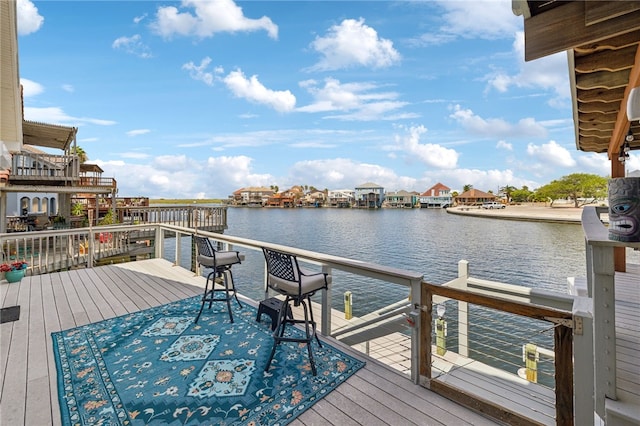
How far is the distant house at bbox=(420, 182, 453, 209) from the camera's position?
76.8 metres

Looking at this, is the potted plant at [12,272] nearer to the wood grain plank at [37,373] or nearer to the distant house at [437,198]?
the wood grain plank at [37,373]

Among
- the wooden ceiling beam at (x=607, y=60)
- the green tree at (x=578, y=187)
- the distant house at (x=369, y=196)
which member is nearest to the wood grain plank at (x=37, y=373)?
the wooden ceiling beam at (x=607, y=60)

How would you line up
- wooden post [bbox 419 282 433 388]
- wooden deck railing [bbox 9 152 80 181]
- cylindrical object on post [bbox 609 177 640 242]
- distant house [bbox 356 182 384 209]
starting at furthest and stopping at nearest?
1. distant house [bbox 356 182 384 209]
2. wooden deck railing [bbox 9 152 80 181]
3. wooden post [bbox 419 282 433 388]
4. cylindrical object on post [bbox 609 177 640 242]

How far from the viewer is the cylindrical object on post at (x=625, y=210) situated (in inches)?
51.2

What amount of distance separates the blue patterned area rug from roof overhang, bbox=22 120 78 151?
36.9 ft

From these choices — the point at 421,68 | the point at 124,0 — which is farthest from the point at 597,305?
the point at 421,68

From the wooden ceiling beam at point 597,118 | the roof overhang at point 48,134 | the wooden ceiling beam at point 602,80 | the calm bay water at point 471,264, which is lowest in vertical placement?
the calm bay water at point 471,264

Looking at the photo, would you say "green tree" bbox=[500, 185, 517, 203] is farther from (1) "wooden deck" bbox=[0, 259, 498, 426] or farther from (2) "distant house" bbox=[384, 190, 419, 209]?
(1) "wooden deck" bbox=[0, 259, 498, 426]

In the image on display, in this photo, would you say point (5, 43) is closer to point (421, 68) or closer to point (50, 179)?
point (50, 179)

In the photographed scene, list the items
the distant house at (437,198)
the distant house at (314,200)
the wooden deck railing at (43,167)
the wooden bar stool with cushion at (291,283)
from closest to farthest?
1. the wooden bar stool with cushion at (291,283)
2. the wooden deck railing at (43,167)
3. the distant house at (314,200)
4. the distant house at (437,198)

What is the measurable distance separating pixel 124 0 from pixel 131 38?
87.1 inches

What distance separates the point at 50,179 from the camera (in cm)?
1125

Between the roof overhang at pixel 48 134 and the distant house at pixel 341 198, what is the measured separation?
64.4 m

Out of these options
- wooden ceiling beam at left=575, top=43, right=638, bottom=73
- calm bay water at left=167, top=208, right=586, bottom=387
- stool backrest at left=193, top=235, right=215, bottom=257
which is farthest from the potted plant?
wooden ceiling beam at left=575, top=43, right=638, bottom=73
